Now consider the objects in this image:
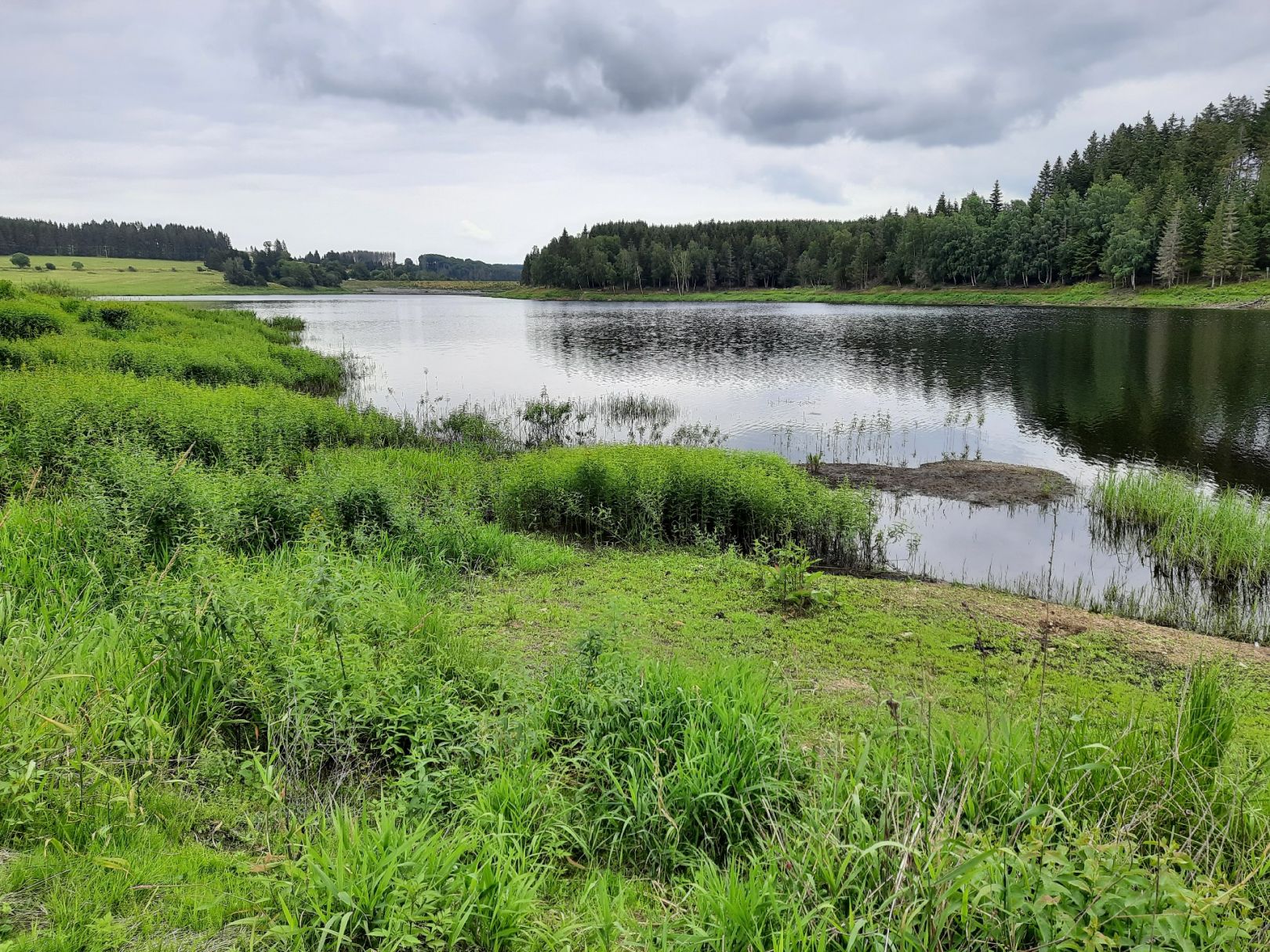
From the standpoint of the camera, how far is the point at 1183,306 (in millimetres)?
70438

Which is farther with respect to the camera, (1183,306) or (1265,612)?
(1183,306)

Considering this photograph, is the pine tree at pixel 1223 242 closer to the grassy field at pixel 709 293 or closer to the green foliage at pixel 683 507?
the grassy field at pixel 709 293

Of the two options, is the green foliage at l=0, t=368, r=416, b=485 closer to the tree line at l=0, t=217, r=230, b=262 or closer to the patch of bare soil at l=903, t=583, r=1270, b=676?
the patch of bare soil at l=903, t=583, r=1270, b=676

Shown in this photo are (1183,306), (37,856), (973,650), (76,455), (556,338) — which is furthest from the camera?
(1183,306)

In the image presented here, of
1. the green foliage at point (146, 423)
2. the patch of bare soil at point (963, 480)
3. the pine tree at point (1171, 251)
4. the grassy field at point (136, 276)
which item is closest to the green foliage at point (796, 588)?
the patch of bare soil at point (963, 480)

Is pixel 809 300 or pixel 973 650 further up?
pixel 809 300

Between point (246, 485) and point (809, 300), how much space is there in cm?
11714

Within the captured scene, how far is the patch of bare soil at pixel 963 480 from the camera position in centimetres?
1817

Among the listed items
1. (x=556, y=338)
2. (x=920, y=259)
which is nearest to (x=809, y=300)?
(x=920, y=259)

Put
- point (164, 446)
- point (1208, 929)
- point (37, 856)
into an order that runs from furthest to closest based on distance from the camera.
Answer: point (164, 446)
point (37, 856)
point (1208, 929)

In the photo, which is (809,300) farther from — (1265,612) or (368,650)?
(368,650)

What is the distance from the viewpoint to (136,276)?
14038 centimetres

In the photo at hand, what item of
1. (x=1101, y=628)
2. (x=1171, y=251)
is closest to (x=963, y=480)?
(x=1101, y=628)

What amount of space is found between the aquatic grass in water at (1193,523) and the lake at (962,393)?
0.61 m
